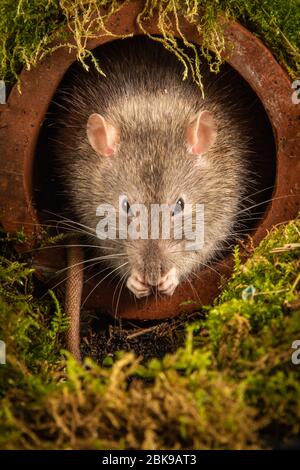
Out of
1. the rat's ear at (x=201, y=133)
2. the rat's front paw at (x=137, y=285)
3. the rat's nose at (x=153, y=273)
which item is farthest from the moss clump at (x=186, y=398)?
the rat's ear at (x=201, y=133)

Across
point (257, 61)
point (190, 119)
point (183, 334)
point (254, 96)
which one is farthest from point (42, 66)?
point (183, 334)

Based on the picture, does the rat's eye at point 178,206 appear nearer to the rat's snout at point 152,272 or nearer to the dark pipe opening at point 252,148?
the rat's snout at point 152,272

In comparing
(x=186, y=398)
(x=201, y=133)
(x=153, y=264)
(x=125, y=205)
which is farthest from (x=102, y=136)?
(x=186, y=398)

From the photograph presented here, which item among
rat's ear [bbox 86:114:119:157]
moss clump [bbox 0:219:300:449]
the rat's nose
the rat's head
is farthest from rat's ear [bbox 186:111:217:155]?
moss clump [bbox 0:219:300:449]

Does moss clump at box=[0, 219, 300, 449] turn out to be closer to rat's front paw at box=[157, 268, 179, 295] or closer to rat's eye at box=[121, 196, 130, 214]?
rat's front paw at box=[157, 268, 179, 295]

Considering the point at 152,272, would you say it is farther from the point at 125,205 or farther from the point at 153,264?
the point at 125,205

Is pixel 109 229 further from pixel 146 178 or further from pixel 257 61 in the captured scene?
pixel 257 61

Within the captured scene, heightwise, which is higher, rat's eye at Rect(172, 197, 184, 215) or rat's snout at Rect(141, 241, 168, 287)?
rat's eye at Rect(172, 197, 184, 215)
